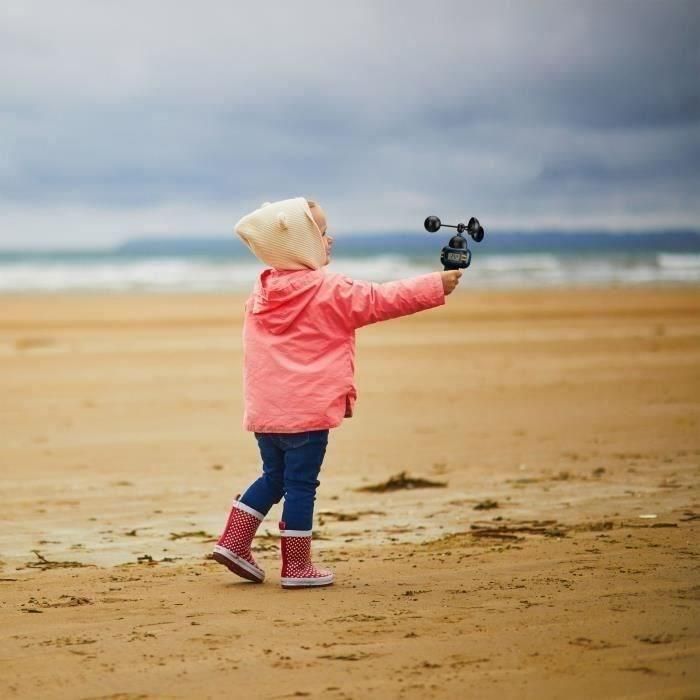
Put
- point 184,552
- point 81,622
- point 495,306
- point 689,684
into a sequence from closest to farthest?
point 689,684
point 81,622
point 184,552
point 495,306

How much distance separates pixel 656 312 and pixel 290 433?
71.4 ft

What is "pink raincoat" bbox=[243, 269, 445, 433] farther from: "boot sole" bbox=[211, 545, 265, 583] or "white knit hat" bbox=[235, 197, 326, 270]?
"boot sole" bbox=[211, 545, 265, 583]

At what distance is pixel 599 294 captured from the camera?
1309 inches

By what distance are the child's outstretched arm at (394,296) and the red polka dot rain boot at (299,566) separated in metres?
0.95

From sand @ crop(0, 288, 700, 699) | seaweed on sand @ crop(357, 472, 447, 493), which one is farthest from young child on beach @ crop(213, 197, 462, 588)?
seaweed on sand @ crop(357, 472, 447, 493)

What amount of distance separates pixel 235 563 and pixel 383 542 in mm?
1154

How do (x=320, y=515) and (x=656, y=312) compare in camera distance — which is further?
(x=656, y=312)

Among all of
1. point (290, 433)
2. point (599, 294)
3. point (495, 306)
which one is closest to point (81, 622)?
point (290, 433)

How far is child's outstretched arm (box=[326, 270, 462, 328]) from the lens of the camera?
4691 mm

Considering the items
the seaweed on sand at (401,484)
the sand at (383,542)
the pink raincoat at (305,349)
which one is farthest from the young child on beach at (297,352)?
the seaweed on sand at (401,484)

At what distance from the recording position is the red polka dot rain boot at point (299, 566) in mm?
4875

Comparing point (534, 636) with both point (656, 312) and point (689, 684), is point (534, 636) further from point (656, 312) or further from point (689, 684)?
point (656, 312)

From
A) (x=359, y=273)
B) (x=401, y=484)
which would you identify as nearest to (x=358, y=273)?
(x=359, y=273)

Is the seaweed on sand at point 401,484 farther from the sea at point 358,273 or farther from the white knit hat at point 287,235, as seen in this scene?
the sea at point 358,273
